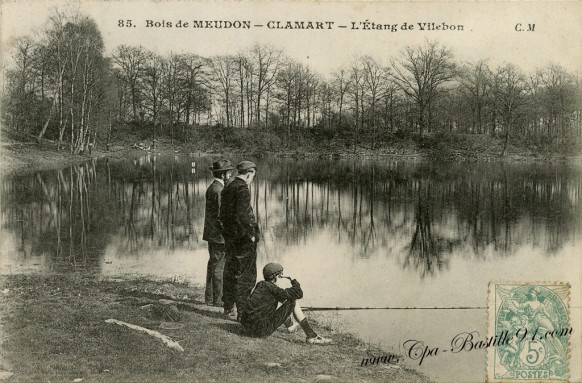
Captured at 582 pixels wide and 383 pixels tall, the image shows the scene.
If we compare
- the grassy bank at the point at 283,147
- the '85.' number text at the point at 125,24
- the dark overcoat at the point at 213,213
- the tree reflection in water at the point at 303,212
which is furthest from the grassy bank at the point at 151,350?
the grassy bank at the point at 283,147

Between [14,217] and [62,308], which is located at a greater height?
[14,217]

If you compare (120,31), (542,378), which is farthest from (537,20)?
(120,31)

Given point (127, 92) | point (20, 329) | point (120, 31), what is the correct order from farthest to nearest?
point (127, 92) → point (120, 31) → point (20, 329)

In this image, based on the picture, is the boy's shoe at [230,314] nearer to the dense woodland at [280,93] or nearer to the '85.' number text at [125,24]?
the dense woodland at [280,93]

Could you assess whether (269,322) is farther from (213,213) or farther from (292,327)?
(213,213)

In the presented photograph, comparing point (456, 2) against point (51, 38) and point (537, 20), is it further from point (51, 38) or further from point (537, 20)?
point (51, 38)

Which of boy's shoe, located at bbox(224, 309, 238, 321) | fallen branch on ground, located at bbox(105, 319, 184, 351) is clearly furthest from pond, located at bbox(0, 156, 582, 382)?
fallen branch on ground, located at bbox(105, 319, 184, 351)
